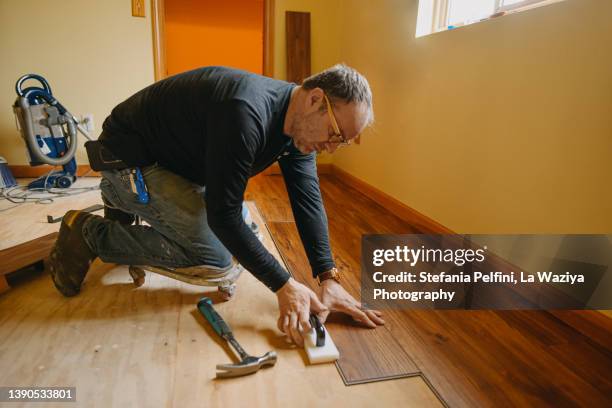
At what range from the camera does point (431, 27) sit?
2.22 m

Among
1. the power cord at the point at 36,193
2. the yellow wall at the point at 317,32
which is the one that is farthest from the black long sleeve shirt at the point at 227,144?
the yellow wall at the point at 317,32

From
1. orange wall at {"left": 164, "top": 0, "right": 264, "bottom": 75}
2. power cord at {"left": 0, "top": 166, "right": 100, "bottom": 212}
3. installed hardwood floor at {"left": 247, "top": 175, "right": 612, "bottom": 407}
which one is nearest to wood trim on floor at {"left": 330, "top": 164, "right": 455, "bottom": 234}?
installed hardwood floor at {"left": 247, "top": 175, "right": 612, "bottom": 407}

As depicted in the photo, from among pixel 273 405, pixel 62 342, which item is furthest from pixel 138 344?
pixel 273 405

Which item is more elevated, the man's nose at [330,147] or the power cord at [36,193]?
the man's nose at [330,147]

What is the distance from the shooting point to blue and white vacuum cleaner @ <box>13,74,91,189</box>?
252 cm

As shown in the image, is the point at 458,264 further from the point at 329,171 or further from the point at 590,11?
the point at 329,171

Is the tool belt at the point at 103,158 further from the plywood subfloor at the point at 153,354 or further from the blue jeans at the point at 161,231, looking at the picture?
the plywood subfloor at the point at 153,354

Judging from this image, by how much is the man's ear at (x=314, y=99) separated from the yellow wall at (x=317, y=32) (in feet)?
8.80

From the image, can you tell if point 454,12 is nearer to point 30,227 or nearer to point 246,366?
point 246,366

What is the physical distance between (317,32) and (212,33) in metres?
2.32

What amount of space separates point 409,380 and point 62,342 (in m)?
0.97

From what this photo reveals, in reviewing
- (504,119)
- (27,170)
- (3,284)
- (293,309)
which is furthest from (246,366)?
(27,170)

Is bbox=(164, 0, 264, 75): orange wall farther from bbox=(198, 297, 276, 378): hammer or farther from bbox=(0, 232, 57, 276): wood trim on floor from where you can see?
bbox=(198, 297, 276, 378): hammer

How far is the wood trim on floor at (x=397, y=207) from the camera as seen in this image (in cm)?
210
